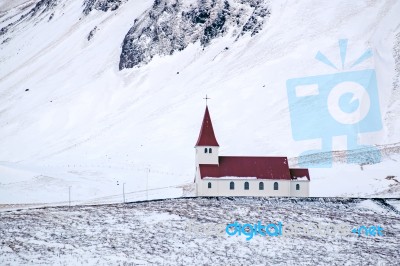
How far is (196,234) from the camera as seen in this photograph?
4819 centimetres

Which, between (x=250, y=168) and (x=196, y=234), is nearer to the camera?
(x=196, y=234)

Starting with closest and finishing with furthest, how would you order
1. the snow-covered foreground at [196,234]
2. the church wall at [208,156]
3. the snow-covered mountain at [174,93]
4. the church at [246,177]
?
the snow-covered foreground at [196,234] < the church at [246,177] < the church wall at [208,156] < the snow-covered mountain at [174,93]

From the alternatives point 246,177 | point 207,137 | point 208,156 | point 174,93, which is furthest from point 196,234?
point 174,93

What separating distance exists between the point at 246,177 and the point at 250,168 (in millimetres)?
1136

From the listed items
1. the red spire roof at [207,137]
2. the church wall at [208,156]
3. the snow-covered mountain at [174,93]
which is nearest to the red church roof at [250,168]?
the church wall at [208,156]

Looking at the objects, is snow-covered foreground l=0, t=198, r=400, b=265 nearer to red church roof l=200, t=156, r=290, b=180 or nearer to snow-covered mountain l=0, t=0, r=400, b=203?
red church roof l=200, t=156, r=290, b=180

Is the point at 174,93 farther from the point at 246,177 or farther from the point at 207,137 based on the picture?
the point at 246,177

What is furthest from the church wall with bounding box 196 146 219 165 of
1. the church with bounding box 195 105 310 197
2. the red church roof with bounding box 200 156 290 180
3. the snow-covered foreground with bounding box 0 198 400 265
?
the snow-covered foreground with bounding box 0 198 400 265

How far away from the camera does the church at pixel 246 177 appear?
5791 cm

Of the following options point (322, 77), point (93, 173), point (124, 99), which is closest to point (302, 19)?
point (322, 77)

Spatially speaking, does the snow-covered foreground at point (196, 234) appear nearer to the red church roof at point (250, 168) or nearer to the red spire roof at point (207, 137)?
the red church roof at point (250, 168)

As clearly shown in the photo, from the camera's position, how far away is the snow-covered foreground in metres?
43.2

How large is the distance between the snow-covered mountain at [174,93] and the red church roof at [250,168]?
6509 millimetres

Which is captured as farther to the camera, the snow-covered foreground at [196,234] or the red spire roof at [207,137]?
the red spire roof at [207,137]
